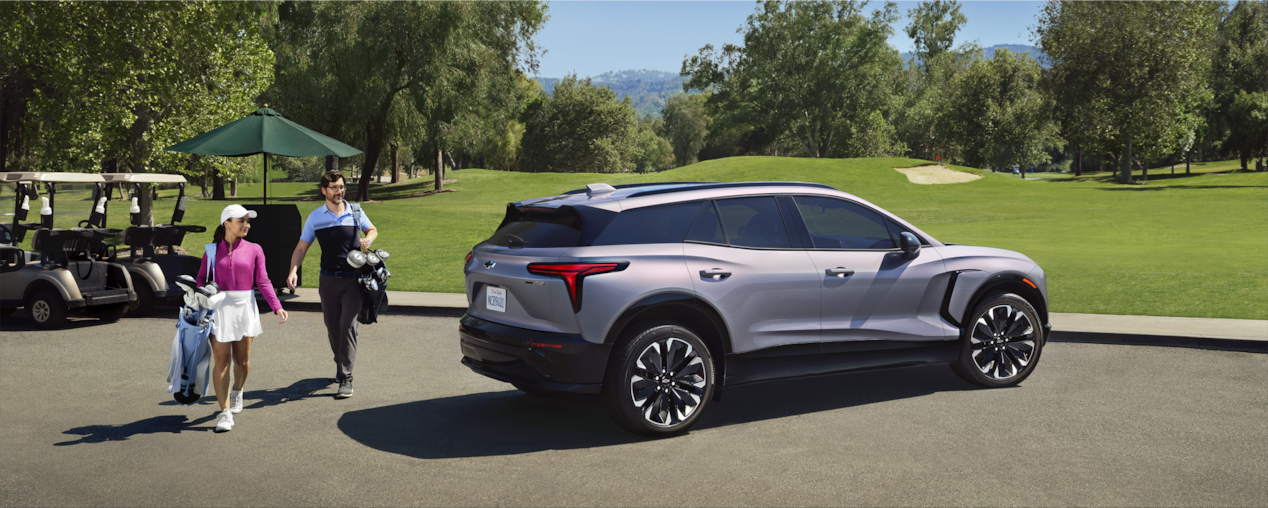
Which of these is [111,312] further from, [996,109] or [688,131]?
[688,131]

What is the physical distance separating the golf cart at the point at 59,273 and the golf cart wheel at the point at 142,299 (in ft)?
1.46

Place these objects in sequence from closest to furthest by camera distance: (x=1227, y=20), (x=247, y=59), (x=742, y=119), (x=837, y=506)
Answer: (x=837, y=506) → (x=247, y=59) → (x=742, y=119) → (x=1227, y=20)

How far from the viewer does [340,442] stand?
5941mm

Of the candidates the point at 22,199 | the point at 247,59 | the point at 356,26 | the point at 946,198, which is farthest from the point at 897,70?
the point at 22,199

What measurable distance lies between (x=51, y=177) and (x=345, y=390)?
245 inches

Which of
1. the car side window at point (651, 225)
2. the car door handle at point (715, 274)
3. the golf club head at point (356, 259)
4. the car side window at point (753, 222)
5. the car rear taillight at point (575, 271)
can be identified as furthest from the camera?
the golf club head at point (356, 259)

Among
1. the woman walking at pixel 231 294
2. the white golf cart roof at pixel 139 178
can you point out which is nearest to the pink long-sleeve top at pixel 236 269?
the woman walking at pixel 231 294

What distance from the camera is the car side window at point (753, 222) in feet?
21.3

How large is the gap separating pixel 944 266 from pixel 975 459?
6.99ft

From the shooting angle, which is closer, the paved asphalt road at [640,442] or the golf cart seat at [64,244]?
the paved asphalt road at [640,442]

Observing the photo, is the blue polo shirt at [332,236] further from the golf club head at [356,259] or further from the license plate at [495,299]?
the license plate at [495,299]

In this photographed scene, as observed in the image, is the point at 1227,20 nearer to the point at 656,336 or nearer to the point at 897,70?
the point at 897,70

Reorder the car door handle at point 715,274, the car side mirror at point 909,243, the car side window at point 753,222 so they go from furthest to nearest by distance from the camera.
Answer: the car side mirror at point 909,243, the car side window at point 753,222, the car door handle at point 715,274

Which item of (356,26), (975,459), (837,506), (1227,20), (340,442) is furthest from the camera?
(1227,20)
